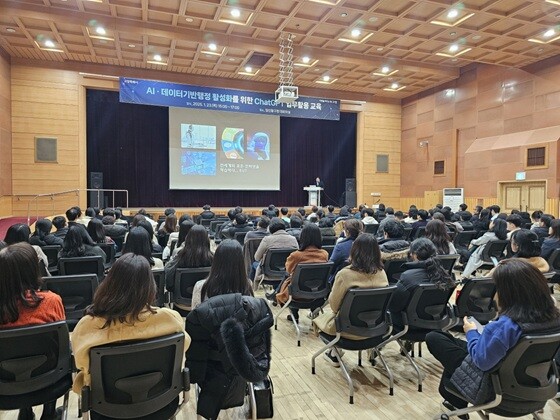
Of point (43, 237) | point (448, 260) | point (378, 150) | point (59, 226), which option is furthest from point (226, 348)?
point (378, 150)

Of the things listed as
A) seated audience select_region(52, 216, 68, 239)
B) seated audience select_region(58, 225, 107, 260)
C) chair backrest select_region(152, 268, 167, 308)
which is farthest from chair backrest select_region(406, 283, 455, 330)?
seated audience select_region(52, 216, 68, 239)

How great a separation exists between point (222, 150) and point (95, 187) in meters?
4.70

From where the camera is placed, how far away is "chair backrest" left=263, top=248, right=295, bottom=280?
447cm

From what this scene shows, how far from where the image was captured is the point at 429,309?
292 cm

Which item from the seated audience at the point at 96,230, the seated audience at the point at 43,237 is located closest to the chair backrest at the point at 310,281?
the seated audience at the point at 96,230

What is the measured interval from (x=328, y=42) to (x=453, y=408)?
1072 cm

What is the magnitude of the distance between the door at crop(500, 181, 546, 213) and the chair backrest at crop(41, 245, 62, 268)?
12.4m

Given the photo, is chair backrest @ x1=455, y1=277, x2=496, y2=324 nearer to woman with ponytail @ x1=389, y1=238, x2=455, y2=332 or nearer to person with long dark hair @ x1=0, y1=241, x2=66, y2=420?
woman with ponytail @ x1=389, y1=238, x2=455, y2=332

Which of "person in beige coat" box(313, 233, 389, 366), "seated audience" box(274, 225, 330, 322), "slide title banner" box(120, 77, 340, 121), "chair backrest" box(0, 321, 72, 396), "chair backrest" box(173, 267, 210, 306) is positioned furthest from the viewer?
"slide title banner" box(120, 77, 340, 121)

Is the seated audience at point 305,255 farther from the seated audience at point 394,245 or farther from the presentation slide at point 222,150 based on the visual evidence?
the presentation slide at point 222,150

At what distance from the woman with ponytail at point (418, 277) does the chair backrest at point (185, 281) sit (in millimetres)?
1643

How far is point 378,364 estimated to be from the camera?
10.9 ft

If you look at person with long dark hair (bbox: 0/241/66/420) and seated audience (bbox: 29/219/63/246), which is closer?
person with long dark hair (bbox: 0/241/66/420)

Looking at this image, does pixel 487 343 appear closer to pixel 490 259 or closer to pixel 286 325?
pixel 286 325
